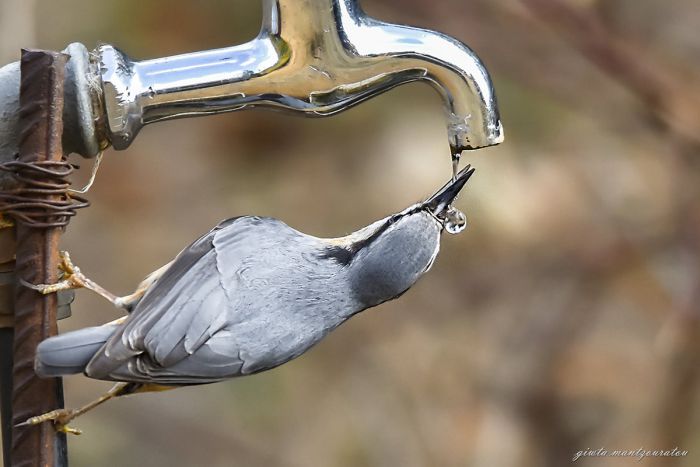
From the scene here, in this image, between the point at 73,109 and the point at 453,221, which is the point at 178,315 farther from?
the point at 453,221

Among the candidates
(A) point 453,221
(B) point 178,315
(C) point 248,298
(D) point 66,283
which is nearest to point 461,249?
(A) point 453,221

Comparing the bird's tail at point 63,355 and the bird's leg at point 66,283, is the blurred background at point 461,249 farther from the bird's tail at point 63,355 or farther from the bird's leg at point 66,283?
the bird's tail at point 63,355

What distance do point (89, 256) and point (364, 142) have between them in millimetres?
961

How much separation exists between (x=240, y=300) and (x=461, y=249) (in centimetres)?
173

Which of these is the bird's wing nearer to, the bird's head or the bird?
the bird

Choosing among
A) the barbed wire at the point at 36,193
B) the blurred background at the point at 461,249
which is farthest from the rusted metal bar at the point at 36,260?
the blurred background at the point at 461,249

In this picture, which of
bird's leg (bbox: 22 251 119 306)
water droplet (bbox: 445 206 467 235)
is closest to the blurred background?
water droplet (bbox: 445 206 467 235)

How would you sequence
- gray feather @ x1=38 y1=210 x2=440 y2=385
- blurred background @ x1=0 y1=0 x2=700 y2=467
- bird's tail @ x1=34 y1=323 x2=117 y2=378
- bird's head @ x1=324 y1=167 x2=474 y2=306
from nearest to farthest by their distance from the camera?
bird's tail @ x1=34 y1=323 x2=117 y2=378 < gray feather @ x1=38 y1=210 x2=440 y2=385 < bird's head @ x1=324 y1=167 x2=474 y2=306 < blurred background @ x1=0 y1=0 x2=700 y2=467

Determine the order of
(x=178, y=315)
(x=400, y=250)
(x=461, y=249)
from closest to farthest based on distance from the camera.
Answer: (x=178, y=315) < (x=400, y=250) < (x=461, y=249)

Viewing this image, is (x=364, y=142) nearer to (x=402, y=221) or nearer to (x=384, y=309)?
(x=384, y=309)

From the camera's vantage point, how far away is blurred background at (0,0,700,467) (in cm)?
301

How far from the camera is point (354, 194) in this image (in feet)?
10.5

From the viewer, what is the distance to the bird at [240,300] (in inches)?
54.2

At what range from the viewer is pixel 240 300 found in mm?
1475
